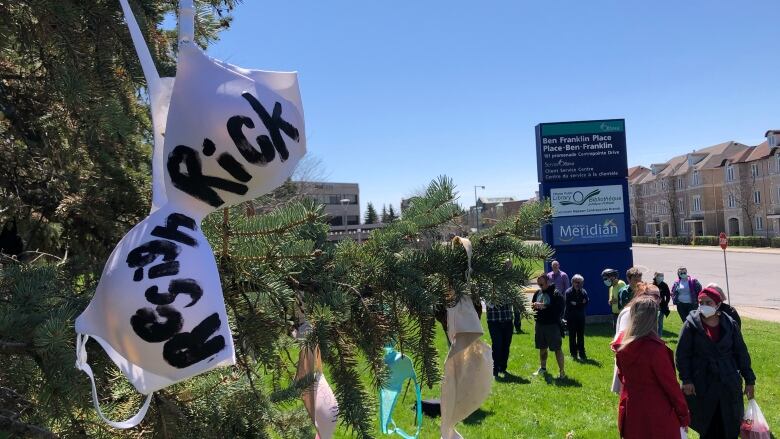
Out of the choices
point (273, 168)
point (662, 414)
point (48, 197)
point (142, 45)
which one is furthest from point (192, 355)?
point (662, 414)

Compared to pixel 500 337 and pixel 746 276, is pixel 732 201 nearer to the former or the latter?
pixel 746 276

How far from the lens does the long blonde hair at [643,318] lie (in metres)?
4.43

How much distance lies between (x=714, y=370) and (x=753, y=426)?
57cm

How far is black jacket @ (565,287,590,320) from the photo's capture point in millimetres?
9008

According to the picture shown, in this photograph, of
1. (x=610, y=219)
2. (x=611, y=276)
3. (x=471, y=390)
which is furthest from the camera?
(x=610, y=219)

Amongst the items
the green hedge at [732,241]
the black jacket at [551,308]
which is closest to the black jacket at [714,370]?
the black jacket at [551,308]

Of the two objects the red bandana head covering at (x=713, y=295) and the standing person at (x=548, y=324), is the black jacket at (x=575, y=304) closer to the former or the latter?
the standing person at (x=548, y=324)

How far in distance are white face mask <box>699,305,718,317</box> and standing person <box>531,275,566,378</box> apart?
262 cm

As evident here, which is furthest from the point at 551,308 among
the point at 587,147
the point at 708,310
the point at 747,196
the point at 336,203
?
the point at 747,196

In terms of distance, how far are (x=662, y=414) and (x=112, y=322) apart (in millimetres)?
4422

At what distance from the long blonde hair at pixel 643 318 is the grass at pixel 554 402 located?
1.61 metres

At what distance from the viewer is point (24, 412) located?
1485mm

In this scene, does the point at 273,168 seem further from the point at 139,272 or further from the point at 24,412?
the point at 24,412

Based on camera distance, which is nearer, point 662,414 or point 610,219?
point 662,414
